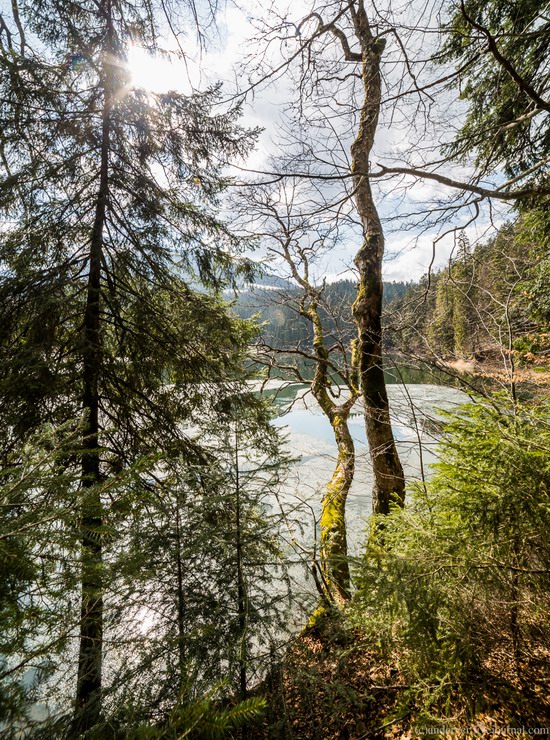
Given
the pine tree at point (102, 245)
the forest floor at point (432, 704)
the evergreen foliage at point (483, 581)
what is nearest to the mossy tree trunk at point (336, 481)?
the forest floor at point (432, 704)

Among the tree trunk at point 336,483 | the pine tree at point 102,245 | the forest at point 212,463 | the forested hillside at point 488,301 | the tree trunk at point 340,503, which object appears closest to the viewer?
the forest at point 212,463

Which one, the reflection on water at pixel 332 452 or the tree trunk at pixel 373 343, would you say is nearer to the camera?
the tree trunk at pixel 373 343

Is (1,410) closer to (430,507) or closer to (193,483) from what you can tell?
(193,483)

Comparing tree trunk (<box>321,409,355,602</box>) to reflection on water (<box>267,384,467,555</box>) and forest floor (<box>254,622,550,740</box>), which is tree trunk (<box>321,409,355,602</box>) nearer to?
reflection on water (<box>267,384,467,555</box>)

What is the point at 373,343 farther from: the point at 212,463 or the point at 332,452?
the point at 332,452

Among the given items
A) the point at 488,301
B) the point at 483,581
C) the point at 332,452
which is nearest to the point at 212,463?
the point at 483,581

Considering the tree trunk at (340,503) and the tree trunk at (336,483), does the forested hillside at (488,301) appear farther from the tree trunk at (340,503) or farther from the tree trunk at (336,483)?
the tree trunk at (340,503)

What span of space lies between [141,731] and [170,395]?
9.75ft

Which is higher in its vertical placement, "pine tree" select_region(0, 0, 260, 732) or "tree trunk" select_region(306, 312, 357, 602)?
"pine tree" select_region(0, 0, 260, 732)

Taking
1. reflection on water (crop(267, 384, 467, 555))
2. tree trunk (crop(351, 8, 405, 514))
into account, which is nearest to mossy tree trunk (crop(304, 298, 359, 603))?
reflection on water (crop(267, 384, 467, 555))

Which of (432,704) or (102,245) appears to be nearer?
(432,704)

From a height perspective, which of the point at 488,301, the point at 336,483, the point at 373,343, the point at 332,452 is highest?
the point at 488,301

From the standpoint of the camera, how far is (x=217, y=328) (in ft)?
11.1

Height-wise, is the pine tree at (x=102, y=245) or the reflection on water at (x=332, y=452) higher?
the pine tree at (x=102, y=245)
